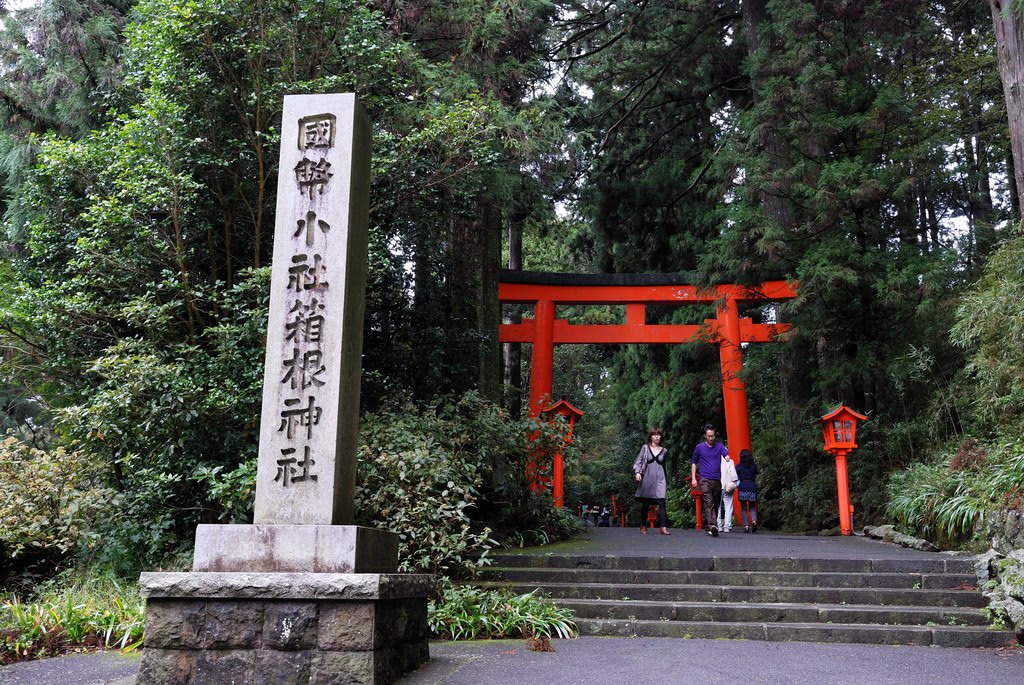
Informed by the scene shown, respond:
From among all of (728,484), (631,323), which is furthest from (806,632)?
(631,323)

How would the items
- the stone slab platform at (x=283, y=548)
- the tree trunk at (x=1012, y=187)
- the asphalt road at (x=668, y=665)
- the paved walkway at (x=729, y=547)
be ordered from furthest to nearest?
the tree trunk at (x=1012, y=187)
the paved walkway at (x=729, y=547)
the asphalt road at (x=668, y=665)
the stone slab platform at (x=283, y=548)

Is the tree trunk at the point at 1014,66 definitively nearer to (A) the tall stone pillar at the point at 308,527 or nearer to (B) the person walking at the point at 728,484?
(B) the person walking at the point at 728,484

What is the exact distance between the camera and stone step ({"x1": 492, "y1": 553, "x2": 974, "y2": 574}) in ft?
22.9

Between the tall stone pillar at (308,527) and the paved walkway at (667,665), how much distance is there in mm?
546

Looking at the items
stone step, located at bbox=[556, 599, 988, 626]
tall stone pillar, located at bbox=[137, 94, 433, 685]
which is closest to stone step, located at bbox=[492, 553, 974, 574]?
stone step, located at bbox=[556, 599, 988, 626]

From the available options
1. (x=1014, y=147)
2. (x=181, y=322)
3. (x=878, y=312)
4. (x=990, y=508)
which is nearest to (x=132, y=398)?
(x=181, y=322)

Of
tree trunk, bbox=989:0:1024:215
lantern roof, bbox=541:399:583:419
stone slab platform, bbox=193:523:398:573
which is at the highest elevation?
tree trunk, bbox=989:0:1024:215

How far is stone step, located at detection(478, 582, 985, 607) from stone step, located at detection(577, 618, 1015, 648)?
20.8 inches

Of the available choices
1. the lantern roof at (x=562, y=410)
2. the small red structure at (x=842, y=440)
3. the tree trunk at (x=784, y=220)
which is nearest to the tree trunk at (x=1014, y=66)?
the small red structure at (x=842, y=440)

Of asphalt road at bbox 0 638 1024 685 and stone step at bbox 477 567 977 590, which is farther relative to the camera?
stone step at bbox 477 567 977 590

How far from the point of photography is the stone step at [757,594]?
6281 millimetres

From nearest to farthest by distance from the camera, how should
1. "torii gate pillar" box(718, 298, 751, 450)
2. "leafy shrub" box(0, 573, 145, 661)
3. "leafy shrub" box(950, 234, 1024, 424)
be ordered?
1. "leafy shrub" box(0, 573, 145, 661)
2. "leafy shrub" box(950, 234, 1024, 424)
3. "torii gate pillar" box(718, 298, 751, 450)

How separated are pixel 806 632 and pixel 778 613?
14.2 inches

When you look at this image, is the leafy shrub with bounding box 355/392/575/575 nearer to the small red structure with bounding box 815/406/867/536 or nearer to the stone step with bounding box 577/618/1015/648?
the stone step with bounding box 577/618/1015/648
